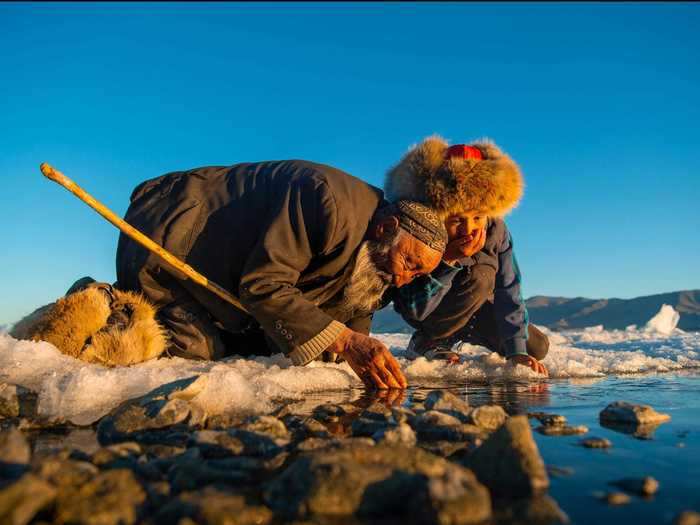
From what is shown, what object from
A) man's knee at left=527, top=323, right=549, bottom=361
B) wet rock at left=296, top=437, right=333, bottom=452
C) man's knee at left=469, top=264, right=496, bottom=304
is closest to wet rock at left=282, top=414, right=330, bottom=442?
wet rock at left=296, top=437, right=333, bottom=452

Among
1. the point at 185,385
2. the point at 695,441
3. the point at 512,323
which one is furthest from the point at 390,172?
the point at 695,441

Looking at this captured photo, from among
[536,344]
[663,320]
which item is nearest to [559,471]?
[536,344]

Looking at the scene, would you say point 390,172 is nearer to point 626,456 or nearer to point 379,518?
point 626,456

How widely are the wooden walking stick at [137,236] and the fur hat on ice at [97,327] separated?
0.27 metres

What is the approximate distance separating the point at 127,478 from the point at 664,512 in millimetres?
969

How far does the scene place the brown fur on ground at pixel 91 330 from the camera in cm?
253

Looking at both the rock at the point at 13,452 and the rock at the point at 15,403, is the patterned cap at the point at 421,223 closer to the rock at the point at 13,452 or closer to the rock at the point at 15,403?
the rock at the point at 15,403

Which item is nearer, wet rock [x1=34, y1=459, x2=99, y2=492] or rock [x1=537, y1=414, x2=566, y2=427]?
wet rock [x1=34, y1=459, x2=99, y2=492]

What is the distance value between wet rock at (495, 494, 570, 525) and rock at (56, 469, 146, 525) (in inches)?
24.3

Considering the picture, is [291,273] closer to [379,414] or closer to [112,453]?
[379,414]

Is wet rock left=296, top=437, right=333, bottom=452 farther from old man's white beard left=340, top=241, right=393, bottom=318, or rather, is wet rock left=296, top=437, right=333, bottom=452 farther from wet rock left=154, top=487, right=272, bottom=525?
old man's white beard left=340, top=241, right=393, bottom=318

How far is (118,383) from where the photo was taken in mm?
1969

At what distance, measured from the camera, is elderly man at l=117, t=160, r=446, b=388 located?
251 centimetres

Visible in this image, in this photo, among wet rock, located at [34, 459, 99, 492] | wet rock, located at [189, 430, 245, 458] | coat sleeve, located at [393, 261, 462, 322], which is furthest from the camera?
coat sleeve, located at [393, 261, 462, 322]
